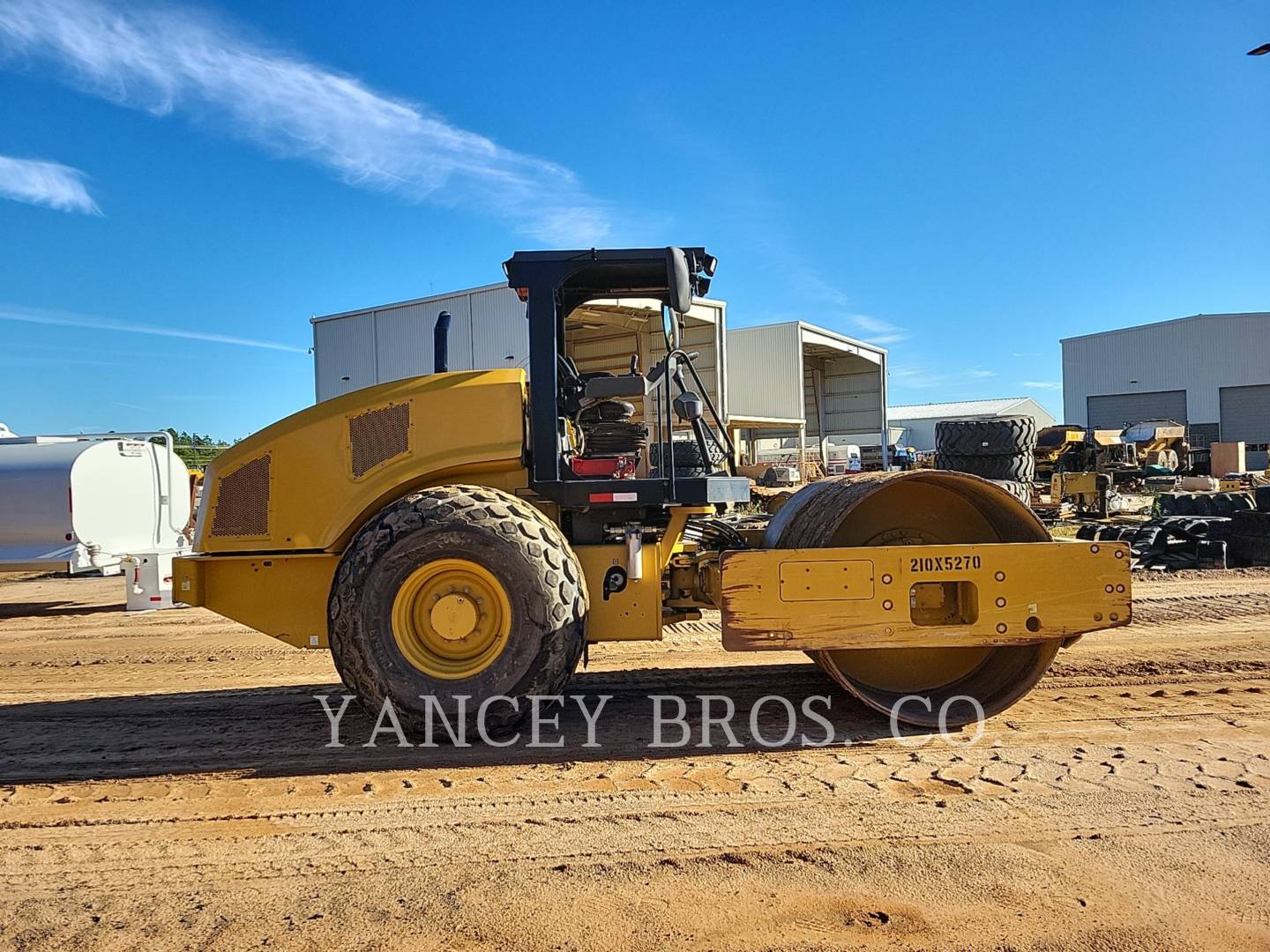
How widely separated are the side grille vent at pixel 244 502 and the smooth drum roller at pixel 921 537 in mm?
2967

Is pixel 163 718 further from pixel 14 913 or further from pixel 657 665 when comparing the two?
pixel 657 665

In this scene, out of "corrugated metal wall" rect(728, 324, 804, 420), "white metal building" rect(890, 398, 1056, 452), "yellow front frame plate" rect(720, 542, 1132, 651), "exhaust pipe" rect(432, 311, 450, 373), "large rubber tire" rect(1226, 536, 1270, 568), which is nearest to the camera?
"yellow front frame plate" rect(720, 542, 1132, 651)

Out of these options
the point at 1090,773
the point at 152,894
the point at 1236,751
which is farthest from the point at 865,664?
the point at 152,894

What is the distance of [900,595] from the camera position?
14.6 feet

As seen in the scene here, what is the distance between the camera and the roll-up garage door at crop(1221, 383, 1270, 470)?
149ft

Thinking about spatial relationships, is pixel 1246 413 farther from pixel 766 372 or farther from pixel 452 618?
pixel 452 618

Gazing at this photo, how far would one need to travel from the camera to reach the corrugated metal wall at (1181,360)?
46.1 m

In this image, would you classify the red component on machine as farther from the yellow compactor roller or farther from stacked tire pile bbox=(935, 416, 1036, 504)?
stacked tire pile bbox=(935, 416, 1036, 504)

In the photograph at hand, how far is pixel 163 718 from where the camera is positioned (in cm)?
538

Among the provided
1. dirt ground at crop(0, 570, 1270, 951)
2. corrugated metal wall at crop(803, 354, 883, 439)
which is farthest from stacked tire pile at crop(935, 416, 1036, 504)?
corrugated metal wall at crop(803, 354, 883, 439)

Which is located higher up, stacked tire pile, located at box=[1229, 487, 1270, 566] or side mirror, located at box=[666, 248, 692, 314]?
side mirror, located at box=[666, 248, 692, 314]

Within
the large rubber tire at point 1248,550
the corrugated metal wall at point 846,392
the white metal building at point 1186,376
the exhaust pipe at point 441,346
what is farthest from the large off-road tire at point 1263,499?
the white metal building at point 1186,376

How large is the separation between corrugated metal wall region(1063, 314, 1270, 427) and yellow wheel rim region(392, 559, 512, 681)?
53376 mm

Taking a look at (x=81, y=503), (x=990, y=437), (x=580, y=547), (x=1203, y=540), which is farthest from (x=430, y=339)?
(x=580, y=547)
